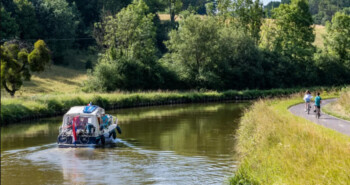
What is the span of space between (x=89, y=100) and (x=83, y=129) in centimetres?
2388

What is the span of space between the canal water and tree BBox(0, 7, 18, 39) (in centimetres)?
4818

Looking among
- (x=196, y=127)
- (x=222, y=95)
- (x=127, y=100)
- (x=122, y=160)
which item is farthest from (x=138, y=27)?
(x=122, y=160)

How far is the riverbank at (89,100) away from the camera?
147 ft

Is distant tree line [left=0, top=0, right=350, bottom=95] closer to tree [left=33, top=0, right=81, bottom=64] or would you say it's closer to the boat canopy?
tree [left=33, top=0, right=81, bottom=64]

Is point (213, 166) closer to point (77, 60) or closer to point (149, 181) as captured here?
A: point (149, 181)

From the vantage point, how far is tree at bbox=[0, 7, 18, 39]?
87.4m

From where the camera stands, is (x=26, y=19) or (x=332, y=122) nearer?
(x=332, y=122)

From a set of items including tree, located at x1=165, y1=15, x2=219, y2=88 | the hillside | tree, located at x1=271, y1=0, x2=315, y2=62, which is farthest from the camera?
tree, located at x1=271, y1=0, x2=315, y2=62

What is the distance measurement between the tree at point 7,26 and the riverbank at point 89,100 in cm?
3371

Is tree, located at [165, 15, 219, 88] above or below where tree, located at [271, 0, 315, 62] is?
below

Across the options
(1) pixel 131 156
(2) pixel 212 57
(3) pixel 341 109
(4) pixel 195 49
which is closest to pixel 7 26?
(4) pixel 195 49

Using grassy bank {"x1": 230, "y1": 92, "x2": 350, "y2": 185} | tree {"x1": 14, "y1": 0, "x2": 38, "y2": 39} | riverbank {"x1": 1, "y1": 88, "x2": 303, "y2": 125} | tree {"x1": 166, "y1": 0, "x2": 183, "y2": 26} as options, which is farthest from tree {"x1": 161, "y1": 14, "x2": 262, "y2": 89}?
grassy bank {"x1": 230, "y1": 92, "x2": 350, "y2": 185}

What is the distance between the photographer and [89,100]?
55.3 m

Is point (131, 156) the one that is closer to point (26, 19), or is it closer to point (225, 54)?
point (225, 54)
